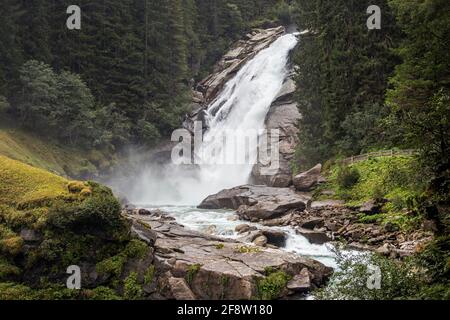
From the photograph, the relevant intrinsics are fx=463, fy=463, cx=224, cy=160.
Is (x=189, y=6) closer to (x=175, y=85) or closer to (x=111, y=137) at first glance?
(x=175, y=85)

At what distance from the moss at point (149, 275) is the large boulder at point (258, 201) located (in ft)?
40.1

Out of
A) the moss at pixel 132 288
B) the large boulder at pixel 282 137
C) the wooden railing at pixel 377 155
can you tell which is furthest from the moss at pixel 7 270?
the large boulder at pixel 282 137

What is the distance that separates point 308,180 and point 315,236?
8.86 meters

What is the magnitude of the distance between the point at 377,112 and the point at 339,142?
10.2ft

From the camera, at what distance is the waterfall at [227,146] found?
137ft

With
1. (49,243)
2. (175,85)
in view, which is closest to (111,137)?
(175,85)

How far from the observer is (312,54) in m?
37.0

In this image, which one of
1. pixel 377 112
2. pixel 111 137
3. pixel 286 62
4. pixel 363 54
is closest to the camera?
pixel 377 112

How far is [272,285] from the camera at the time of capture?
14.3 meters

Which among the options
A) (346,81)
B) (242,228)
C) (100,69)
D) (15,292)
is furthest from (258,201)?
(100,69)

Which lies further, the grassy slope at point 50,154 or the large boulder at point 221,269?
the grassy slope at point 50,154

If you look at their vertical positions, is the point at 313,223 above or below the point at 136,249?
above

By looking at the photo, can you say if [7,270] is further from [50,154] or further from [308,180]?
[50,154]

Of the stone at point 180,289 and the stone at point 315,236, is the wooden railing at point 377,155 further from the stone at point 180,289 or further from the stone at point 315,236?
the stone at point 180,289
